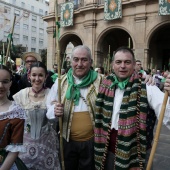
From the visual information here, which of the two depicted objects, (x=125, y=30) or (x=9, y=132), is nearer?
(x=9, y=132)

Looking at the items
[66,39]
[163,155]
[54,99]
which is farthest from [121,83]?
[66,39]

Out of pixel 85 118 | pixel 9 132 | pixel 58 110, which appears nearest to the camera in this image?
pixel 9 132

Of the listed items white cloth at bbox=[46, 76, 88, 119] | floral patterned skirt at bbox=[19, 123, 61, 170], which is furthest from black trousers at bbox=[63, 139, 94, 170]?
white cloth at bbox=[46, 76, 88, 119]

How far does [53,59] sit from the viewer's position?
19.3 meters

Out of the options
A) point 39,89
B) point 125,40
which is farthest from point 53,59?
point 39,89

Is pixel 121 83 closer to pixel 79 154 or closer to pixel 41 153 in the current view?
pixel 79 154

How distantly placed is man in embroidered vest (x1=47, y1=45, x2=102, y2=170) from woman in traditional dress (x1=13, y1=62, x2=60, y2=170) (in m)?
0.19

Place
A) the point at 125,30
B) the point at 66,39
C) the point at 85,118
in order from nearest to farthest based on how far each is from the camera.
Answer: the point at 85,118
the point at 125,30
the point at 66,39

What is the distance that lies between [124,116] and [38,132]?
1.05m

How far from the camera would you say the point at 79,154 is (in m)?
2.53

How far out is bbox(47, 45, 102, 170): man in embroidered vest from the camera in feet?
7.92

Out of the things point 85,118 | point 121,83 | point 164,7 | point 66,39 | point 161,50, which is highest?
point 164,7

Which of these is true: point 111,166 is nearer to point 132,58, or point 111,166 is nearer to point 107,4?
point 132,58

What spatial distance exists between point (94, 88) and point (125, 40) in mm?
17919
